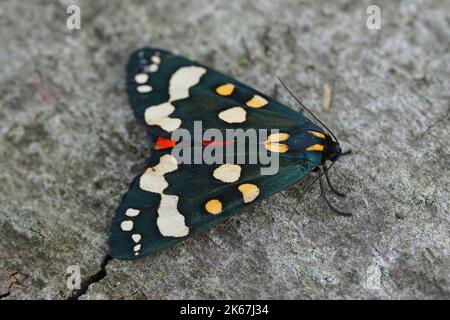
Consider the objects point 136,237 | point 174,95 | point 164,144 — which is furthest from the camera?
point 174,95

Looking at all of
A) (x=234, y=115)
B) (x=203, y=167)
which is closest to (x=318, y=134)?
(x=234, y=115)

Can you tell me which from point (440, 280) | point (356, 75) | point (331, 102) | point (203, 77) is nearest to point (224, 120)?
point (203, 77)

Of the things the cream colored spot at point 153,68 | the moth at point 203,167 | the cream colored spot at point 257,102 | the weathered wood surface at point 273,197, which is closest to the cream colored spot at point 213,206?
the moth at point 203,167

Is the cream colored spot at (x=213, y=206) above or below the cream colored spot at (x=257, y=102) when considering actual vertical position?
below

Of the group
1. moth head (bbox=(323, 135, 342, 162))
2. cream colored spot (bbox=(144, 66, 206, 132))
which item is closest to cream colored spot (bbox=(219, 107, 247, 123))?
cream colored spot (bbox=(144, 66, 206, 132))

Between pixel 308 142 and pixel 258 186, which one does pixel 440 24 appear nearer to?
pixel 308 142

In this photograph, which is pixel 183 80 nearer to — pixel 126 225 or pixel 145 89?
pixel 145 89

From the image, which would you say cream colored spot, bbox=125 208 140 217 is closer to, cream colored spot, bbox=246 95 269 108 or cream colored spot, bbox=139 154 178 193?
cream colored spot, bbox=139 154 178 193

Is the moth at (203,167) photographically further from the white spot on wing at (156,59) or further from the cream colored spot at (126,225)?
the white spot on wing at (156,59)
